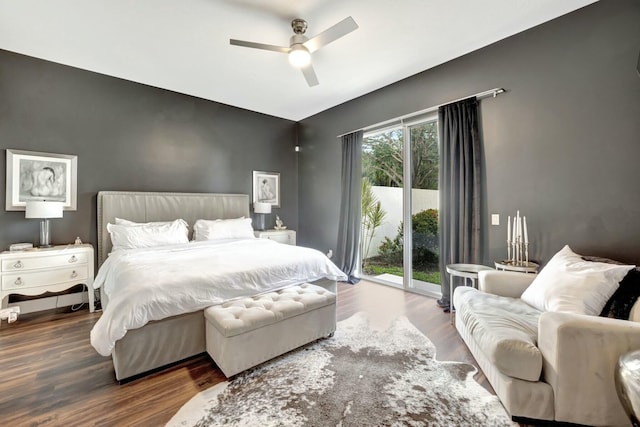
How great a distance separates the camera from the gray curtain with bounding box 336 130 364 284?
15.0 ft

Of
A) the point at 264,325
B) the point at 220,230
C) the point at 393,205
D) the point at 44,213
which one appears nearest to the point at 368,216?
the point at 393,205

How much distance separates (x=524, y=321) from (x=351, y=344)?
1.33m

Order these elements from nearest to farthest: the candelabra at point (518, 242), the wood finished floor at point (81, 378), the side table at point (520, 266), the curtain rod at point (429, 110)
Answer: the wood finished floor at point (81, 378) → the side table at point (520, 266) → the candelabra at point (518, 242) → the curtain rod at point (429, 110)

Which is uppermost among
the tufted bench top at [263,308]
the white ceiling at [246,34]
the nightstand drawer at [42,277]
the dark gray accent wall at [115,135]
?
the white ceiling at [246,34]

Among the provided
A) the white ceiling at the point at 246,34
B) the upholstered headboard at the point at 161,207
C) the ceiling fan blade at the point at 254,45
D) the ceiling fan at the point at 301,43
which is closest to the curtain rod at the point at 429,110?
the white ceiling at the point at 246,34

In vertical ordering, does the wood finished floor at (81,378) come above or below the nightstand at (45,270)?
below

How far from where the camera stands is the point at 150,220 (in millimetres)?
4043

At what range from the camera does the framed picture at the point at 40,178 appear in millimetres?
3230

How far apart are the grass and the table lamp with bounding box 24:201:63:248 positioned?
427 cm

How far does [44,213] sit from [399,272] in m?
4.57

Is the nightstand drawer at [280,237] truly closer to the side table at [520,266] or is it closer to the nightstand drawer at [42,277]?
the nightstand drawer at [42,277]

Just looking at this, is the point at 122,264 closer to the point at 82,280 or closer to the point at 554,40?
the point at 82,280

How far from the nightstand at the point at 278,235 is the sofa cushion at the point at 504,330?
330 cm

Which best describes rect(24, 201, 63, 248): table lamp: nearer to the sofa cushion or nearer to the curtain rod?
the curtain rod
